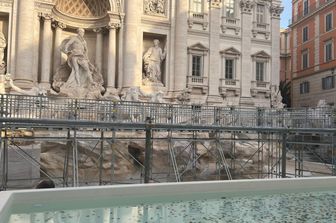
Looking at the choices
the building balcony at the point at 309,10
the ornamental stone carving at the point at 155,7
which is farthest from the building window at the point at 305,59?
the ornamental stone carving at the point at 155,7

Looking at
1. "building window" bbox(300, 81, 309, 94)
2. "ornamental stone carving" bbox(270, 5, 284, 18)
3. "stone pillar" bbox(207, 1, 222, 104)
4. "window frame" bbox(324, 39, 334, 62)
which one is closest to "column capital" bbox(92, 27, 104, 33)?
"stone pillar" bbox(207, 1, 222, 104)

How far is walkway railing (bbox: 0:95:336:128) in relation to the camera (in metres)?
16.9

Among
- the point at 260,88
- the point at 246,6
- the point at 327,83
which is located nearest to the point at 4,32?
the point at 246,6

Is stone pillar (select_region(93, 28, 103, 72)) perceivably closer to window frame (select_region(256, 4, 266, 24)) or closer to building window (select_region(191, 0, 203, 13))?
building window (select_region(191, 0, 203, 13))

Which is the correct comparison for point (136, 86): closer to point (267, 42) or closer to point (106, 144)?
point (106, 144)

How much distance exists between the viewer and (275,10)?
108 ft

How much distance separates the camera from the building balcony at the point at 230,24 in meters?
30.5

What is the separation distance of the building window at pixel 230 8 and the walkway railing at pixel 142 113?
35.2 feet

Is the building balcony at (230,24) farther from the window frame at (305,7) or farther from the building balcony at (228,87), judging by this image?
the window frame at (305,7)

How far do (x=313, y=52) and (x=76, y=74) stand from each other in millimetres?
28424

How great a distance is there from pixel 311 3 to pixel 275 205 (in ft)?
133

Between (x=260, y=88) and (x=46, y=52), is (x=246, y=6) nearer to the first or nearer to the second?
(x=260, y=88)

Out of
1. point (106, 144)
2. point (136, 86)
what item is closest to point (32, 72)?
point (136, 86)

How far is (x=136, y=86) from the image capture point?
25.7 meters
